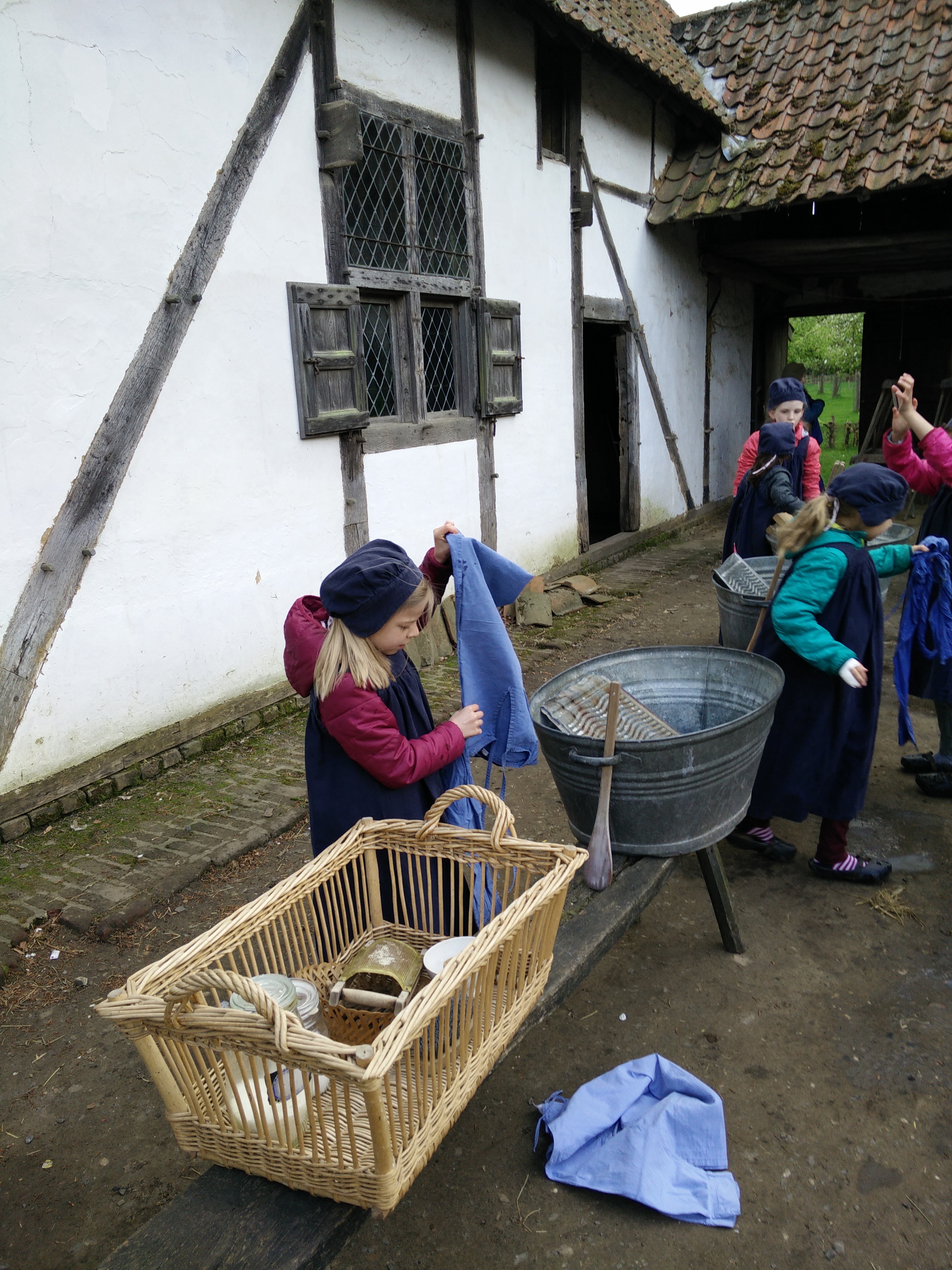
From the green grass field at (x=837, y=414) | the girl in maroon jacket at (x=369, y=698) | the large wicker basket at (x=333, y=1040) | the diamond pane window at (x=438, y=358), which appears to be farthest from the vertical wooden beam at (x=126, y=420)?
the green grass field at (x=837, y=414)

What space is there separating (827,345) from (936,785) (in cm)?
2940

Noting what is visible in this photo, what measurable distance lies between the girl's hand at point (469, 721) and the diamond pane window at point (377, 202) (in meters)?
4.15

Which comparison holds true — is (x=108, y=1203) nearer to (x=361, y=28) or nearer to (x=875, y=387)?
(x=361, y=28)

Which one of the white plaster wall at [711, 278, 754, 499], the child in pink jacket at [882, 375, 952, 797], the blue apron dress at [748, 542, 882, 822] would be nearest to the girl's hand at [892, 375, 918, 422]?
the child in pink jacket at [882, 375, 952, 797]

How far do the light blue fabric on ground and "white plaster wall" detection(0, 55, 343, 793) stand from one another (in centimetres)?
248

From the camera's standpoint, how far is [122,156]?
4.20 metres

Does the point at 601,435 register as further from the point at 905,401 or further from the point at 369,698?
the point at 369,698

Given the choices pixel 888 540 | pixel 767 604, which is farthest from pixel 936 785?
pixel 767 604

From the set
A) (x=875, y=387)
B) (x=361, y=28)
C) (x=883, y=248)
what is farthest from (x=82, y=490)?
(x=875, y=387)

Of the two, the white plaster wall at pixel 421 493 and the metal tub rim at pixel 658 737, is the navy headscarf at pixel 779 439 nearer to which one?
the white plaster wall at pixel 421 493

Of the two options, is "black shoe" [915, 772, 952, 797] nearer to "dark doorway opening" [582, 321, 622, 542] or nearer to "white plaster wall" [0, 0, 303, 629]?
"white plaster wall" [0, 0, 303, 629]

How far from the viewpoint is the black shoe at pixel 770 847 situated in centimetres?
373

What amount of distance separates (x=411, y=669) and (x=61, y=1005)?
68.8 inches

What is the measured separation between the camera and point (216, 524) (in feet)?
16.0
